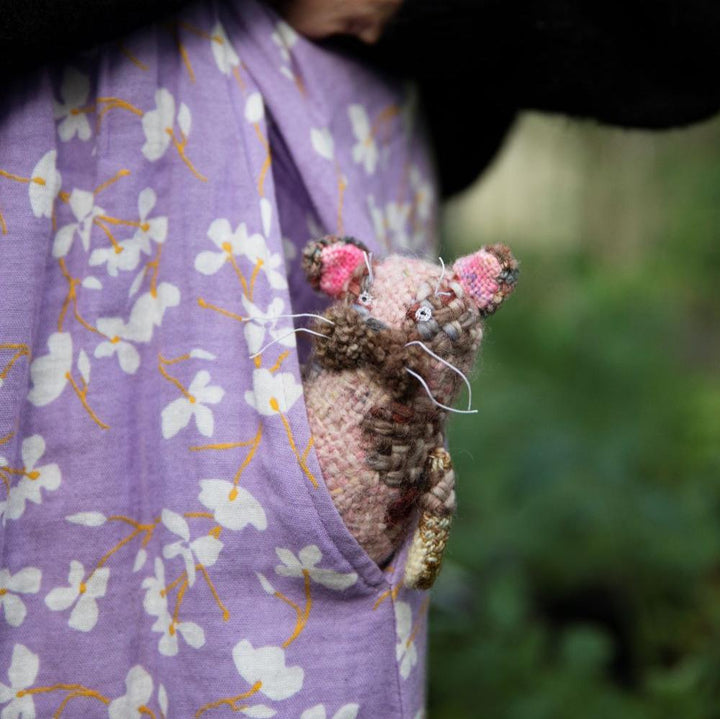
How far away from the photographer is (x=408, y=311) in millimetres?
617

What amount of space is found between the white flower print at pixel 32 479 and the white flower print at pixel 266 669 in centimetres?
20

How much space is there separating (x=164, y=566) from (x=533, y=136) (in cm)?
424

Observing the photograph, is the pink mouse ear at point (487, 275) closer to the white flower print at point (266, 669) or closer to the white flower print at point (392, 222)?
the white flower print at point (392, 222)

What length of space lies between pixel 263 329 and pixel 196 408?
0.28ft

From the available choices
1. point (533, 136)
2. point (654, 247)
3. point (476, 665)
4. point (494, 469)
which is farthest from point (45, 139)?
point (533, 136)

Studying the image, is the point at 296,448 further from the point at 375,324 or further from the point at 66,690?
the point at 66,690

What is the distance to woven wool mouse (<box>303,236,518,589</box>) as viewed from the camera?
62cm

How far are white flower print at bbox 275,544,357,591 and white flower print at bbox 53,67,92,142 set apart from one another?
0.39 m

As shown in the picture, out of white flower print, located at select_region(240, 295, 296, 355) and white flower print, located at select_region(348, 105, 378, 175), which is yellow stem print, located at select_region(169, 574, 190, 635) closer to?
white flower print, located at select_region(240, 295, 296, 355)

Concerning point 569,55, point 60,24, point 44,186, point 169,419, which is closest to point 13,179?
point 44,186

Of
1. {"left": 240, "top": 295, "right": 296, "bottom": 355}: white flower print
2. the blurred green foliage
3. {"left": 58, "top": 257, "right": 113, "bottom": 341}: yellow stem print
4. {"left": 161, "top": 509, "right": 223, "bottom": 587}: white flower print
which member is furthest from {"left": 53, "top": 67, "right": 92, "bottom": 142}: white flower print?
the blurred green foliage

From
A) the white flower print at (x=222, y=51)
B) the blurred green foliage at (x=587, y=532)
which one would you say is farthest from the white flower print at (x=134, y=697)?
the blurred green foliage at (x=587, y=532)

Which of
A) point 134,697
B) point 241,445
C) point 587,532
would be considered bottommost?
point 587,532

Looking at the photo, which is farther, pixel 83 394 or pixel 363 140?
pixel 363 140
